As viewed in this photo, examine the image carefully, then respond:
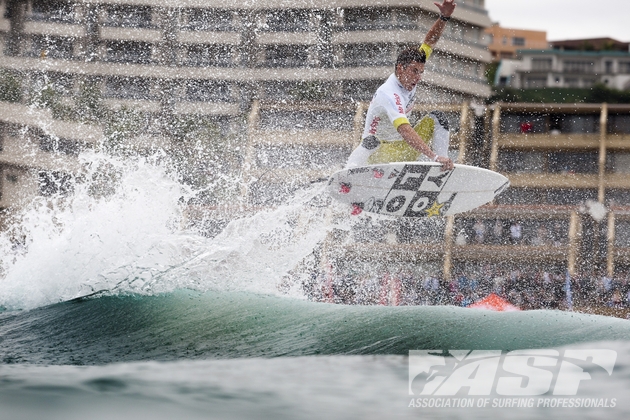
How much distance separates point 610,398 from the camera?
3.87m

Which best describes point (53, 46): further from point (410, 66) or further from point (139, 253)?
point (410, 66)

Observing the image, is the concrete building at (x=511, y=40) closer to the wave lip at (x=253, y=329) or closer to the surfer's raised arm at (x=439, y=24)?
the surfer's raised arm at (x=439, y=24)

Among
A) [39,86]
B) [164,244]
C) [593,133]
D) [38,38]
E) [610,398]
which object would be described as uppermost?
[38,38]

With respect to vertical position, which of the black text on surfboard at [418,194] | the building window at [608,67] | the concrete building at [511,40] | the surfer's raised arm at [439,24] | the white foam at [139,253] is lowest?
the white foam at [139,253]

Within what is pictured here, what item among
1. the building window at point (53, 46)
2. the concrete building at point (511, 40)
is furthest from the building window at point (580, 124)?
the concrete building at point (511, 40)

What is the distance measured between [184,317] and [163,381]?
1758 millimetres

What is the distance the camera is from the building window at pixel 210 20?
34625 millimetres

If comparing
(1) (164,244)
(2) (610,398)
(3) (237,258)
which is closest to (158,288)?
(1) (164,244)

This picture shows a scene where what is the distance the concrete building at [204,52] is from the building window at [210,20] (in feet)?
0.15

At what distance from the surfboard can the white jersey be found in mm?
311

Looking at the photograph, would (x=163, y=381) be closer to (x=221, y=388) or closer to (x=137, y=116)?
(x=221, y=388)

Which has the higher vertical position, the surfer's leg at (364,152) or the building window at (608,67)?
the building window at (608,67)

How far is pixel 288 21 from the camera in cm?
3450

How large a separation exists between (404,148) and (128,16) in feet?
99.1
